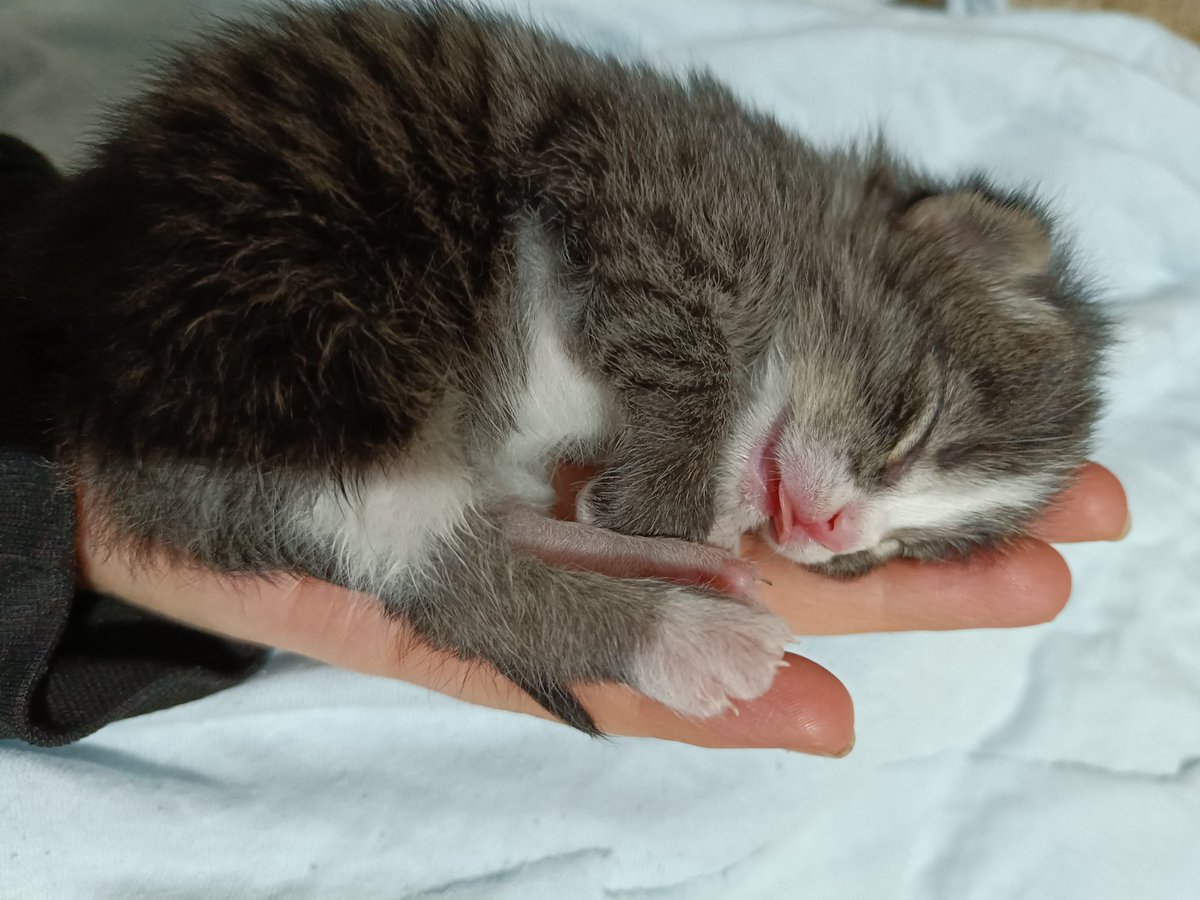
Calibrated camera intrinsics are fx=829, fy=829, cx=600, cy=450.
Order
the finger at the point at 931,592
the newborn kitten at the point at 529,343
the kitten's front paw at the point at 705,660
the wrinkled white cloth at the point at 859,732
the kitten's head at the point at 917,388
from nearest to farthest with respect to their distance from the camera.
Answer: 1. the newborn kitten at the point at 529,343
2. the kitten's front paw at the point at 705,660
3. the kitten's head at the point at 917,388
4. the finger at the point at 931,592
5. the wrinkled white cloth at the point at 859,732

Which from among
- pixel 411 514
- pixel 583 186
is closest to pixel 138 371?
pixel 411 514

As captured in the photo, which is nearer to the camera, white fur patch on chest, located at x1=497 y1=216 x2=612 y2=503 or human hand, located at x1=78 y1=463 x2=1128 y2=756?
white fur patch on chest, located at x1=497 y1=216 x2=612 y2=503

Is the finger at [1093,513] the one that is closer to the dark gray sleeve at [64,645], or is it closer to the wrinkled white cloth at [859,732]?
the wrinkled white cloth at [859,732]

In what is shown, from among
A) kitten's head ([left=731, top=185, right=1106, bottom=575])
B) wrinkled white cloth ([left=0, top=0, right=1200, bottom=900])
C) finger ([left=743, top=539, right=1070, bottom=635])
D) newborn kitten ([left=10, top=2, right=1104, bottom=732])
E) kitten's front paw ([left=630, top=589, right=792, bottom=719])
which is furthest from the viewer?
wrinkled white cloth ([left=0, top=0, right=1200, bottom=900])

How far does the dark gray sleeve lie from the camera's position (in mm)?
1327

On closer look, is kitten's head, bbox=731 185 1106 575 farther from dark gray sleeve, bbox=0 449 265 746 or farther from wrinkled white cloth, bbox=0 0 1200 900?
→ dark gray sleeve, bbox=0 449 265 746

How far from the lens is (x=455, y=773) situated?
1.96 metres

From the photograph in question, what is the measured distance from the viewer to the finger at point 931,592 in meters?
1.71

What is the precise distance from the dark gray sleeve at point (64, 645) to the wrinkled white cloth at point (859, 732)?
10.3 inches

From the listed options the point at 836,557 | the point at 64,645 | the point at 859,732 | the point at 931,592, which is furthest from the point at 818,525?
the point at 64,645

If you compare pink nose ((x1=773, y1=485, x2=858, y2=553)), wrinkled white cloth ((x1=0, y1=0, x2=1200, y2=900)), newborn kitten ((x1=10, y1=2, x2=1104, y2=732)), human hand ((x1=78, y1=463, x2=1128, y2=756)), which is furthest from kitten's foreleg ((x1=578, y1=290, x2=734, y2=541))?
wrinkled white cloth ((x1=0, y1=0, x2=1200, y2=900))

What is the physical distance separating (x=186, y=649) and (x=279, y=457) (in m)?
0.86

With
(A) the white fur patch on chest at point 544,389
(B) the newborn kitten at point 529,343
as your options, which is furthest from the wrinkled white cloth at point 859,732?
(A) the white fur patch on chest at point 544,389

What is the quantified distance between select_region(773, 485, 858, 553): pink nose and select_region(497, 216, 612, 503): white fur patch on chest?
0.34 m
